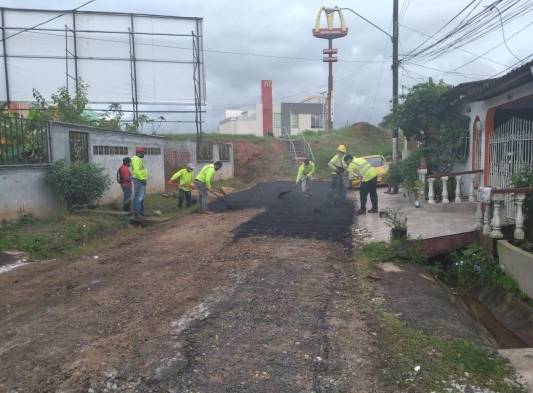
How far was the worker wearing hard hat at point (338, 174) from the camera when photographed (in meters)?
13.2

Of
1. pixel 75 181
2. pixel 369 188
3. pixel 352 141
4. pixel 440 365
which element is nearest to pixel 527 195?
Answer: pixel 440 365

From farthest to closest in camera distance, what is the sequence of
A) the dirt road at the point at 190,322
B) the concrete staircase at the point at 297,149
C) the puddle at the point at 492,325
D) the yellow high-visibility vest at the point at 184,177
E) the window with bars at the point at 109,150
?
the concrete staircase at the point at 297,149
the yellow high-visibility vest at the point at 184,177
the window with bars at the point at 109,150
the puddle at the point at 492,325
the dirt road at the point at 190,322

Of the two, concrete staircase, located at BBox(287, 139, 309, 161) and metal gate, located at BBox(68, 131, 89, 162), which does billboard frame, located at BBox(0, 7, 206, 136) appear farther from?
concrete staircase, located at BBox(287, 139, 309, 161)

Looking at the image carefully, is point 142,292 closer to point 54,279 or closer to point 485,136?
point 54,279

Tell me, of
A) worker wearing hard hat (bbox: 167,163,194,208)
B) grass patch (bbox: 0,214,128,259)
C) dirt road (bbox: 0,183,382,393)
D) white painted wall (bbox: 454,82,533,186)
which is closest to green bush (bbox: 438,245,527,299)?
dirt road (bbox: 0,183,382,393)

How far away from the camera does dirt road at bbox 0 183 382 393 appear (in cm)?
371

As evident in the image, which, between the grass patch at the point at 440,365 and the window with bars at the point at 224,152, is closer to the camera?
the grass patch at the point at 440,365

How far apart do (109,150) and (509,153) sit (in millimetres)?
9718

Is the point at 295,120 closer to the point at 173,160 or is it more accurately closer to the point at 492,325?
the point at 173,160

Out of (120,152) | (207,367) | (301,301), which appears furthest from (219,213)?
(207,367)

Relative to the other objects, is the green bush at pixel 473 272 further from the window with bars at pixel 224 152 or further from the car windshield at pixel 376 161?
the window with bars at pixel 224 152

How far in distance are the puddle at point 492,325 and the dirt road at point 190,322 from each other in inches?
66.9

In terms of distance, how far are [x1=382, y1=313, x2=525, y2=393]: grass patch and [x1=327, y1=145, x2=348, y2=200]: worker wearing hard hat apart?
8768 mm

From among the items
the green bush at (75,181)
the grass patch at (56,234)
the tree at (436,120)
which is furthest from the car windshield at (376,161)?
the grass patch at (56,234)
